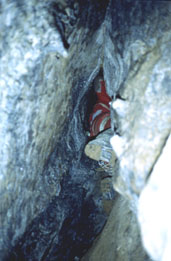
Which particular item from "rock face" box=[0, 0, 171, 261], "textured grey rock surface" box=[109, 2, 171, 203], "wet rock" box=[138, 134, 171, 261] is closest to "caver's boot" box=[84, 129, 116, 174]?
"rock face" box=[0, 0, 171, 261]

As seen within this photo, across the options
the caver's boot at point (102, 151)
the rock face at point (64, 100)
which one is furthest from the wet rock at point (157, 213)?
the caver's boot at point (102, 151)

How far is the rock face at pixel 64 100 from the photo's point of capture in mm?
947

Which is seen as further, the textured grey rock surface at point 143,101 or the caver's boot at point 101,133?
the caver's boot at point 101,133

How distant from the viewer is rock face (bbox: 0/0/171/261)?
3.11ft

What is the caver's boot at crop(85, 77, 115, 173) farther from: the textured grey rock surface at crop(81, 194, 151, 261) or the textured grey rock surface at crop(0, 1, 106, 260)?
the textured grey rock surface at crop(81, 194, 151, 261)

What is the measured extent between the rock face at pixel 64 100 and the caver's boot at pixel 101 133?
0.28m

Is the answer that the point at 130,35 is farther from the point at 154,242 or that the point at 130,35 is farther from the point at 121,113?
the point at 154,242

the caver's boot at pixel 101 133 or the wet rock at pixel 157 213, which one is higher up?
the caver's boot at pixel 101 133

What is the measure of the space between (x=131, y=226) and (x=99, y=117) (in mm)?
1073

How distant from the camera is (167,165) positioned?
831 mm

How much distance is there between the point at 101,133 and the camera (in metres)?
1.92

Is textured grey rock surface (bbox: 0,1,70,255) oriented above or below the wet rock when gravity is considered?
above

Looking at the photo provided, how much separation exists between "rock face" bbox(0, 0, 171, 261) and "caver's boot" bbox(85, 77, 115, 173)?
0.28m

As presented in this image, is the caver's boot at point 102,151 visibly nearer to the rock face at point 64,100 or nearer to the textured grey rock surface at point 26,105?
the rock face at point 64,100
